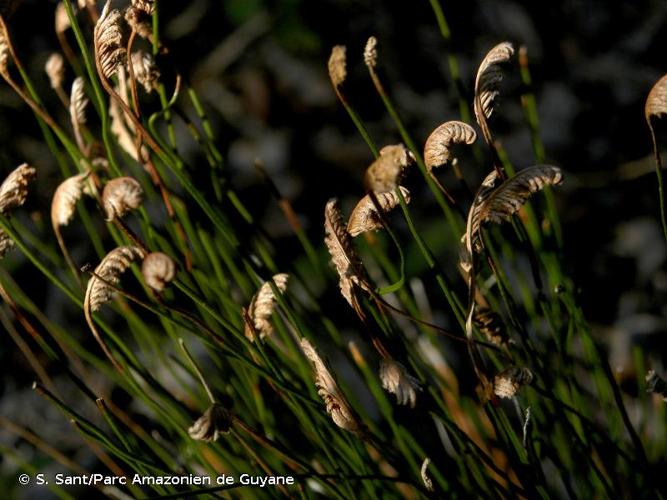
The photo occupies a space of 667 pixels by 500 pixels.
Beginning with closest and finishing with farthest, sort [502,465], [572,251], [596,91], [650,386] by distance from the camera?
[650,386] < [502,465] < [572,251] < [596,91]

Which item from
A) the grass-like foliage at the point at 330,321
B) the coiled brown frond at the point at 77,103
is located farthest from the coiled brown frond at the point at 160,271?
the coiled brown frond at the point at 77,103

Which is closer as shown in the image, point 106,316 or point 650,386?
point 650,386

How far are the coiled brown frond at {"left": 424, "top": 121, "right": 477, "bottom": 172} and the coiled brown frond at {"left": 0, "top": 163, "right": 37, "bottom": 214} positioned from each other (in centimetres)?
25

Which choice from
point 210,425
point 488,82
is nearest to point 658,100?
point 488,82

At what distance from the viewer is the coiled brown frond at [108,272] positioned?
1.45 feet

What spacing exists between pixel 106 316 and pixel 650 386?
1.15 metres

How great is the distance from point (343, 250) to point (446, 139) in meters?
0.08

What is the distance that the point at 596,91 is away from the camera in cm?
151

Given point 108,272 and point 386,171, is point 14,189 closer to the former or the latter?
point 108,272

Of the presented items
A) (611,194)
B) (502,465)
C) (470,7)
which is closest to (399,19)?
(470,7)

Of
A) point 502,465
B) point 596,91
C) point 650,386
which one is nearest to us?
point 650,386

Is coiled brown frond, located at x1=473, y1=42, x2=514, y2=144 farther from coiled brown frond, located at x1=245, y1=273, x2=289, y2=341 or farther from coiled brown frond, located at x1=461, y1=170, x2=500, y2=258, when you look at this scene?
coiled brown frond, located at x1=245, y1=273, x2=289, y2=341

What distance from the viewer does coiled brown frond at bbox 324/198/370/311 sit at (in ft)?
1.39

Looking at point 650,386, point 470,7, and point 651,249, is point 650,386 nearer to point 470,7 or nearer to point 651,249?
point 651,249
